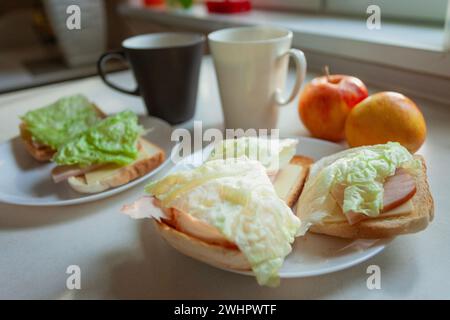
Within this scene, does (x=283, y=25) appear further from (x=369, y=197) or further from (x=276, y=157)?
(x=369, y=197)

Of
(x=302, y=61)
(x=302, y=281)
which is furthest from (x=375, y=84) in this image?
(x=302, y=281)

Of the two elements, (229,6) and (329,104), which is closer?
(329,104)

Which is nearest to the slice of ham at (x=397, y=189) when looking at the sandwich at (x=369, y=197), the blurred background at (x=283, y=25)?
the sandwich at (x=369, y=197)

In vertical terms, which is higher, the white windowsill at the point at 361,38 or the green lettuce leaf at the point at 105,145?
the white windowsill at the point at 361,38

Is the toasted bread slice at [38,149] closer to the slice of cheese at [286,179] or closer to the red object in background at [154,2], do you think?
the slice of cheese at [286,179]

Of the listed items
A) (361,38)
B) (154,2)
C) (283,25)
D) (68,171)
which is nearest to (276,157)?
(68,171)

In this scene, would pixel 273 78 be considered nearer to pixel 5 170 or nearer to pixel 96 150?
pixel 96 150

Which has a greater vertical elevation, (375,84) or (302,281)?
(375,84)
